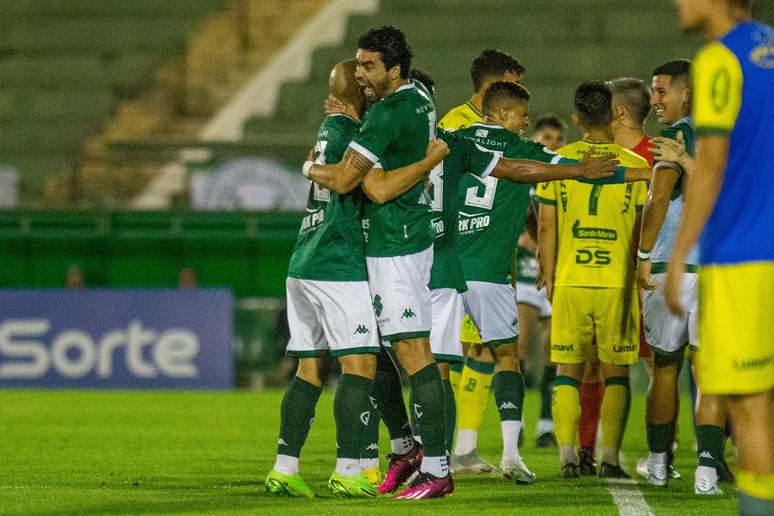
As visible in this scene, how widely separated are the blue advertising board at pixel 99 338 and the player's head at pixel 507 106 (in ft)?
26.6

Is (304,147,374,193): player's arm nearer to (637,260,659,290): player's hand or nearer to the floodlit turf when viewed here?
the floodlit turf

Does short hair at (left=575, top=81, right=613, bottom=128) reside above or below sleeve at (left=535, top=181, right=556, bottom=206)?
above

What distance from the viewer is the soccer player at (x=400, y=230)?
5398mm

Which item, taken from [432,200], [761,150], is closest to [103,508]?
[432,200]

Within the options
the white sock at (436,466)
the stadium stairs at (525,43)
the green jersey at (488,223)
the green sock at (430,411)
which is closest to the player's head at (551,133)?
the green jersey at (488,223)

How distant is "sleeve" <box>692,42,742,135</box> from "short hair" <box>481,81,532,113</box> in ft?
10.3

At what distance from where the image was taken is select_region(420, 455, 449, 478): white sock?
550cm

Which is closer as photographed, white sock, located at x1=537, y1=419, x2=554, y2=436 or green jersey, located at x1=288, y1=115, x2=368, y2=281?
green jersey, located at x1=288, y1=115, x2=368, y2=281

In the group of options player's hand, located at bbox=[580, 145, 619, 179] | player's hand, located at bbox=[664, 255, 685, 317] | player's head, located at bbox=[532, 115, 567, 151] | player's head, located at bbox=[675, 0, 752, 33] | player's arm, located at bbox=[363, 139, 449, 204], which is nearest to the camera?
player's hand, located at bbox=[664, 255, 685, 317]

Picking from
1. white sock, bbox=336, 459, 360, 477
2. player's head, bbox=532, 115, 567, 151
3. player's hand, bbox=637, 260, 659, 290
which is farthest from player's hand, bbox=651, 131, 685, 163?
player's head, bbox=532, 115, 567, 151

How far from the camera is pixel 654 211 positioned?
5.98 metres

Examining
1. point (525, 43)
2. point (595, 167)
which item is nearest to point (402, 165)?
point (595, 167)

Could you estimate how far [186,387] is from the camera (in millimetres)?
14250

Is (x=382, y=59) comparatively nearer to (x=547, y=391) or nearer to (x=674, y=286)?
(x=674, y=286)
